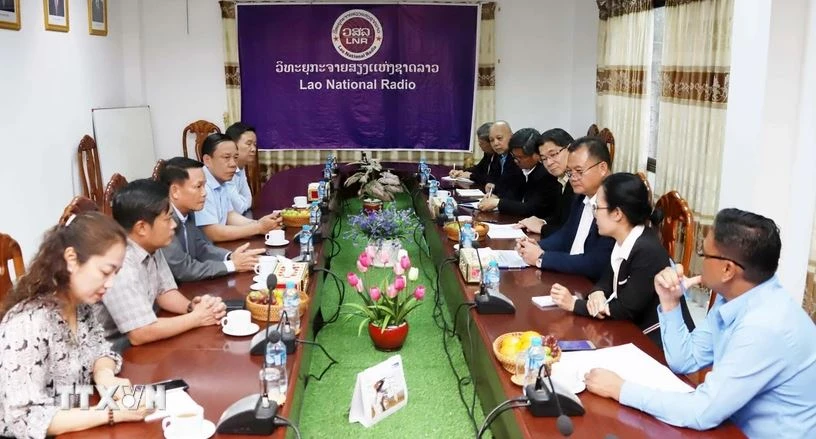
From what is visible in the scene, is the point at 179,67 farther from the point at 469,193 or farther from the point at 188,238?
the point at 188,238

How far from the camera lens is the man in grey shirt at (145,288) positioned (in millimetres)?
2041

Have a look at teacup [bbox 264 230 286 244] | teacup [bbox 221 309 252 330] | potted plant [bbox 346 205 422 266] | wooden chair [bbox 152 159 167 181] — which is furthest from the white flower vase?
teacup [bbox 221 309 252 330]

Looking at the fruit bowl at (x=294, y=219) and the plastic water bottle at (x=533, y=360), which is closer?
the plastic water bottle at (x=533, y=360)

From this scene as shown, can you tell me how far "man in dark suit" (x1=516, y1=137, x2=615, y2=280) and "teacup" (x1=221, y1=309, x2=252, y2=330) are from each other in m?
1.22

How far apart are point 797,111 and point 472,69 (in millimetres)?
3585

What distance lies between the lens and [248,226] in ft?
11.3

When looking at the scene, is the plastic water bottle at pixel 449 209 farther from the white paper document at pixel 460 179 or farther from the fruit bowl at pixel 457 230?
the white paper document at pixel 460 179

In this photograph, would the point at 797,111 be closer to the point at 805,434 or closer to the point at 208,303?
the point at 805,434

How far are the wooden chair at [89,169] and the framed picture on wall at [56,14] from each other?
773 millimetres

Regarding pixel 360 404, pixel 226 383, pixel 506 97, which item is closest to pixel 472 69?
pixel 506 97

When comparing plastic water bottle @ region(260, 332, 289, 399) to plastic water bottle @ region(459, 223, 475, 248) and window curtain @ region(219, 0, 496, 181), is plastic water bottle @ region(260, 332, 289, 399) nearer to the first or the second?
plastic water bottle @ region(459, 223, 475, 248)

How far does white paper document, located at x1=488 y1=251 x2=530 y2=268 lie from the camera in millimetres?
2899

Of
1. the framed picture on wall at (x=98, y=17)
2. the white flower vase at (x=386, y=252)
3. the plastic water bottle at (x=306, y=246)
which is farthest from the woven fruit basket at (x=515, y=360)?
the framed picture on wall at (x=98, y=17)

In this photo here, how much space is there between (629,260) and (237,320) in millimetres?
1241
